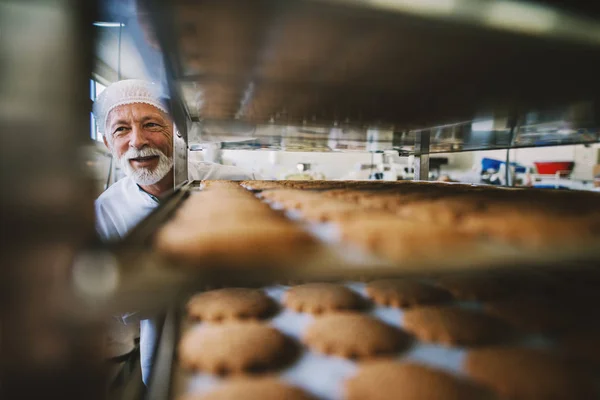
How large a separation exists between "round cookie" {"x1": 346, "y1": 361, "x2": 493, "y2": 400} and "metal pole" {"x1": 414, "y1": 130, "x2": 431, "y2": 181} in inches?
71.6

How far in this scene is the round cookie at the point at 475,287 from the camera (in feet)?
3.89

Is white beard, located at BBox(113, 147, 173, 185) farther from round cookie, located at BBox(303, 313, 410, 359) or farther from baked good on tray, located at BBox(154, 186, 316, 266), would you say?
baked good on tray, located at BBox(154, 186, 316, 266)

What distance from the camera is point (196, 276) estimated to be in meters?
0.43

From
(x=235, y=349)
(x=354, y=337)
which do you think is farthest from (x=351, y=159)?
(x=235, y=349)

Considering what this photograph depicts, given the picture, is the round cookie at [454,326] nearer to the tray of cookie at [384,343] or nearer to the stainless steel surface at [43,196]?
the tray of cookie at [384,343]

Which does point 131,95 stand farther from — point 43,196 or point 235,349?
point 43,196

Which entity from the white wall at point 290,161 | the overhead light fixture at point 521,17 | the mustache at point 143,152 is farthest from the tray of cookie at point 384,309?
the white wall at point 290,161

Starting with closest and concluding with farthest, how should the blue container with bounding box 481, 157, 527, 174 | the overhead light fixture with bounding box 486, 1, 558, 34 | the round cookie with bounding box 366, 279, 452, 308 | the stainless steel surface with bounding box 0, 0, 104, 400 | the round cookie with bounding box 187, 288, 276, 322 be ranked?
the stainless steel surface with bounding box 0, 0, 104, 400, the overhead light fixture with bounding box 486, 1, 558, 34, the round cookie with bounding box 187, 288, 276, 322, the round cookie with bounding box 366, 279, 452, 308, the blue container with bounding box 481, 157, 527, 174

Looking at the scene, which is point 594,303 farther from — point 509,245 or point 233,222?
point 233,222

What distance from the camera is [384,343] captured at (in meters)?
0.88

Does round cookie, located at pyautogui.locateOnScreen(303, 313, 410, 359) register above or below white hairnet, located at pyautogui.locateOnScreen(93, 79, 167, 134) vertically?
below

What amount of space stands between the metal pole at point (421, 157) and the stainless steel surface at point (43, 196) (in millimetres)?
2213

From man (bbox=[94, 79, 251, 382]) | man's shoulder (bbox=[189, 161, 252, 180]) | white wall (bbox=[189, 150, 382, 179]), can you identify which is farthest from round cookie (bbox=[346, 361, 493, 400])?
white wall (bbox=[189, 150, 382, 179])

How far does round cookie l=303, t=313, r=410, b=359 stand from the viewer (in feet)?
2.82
